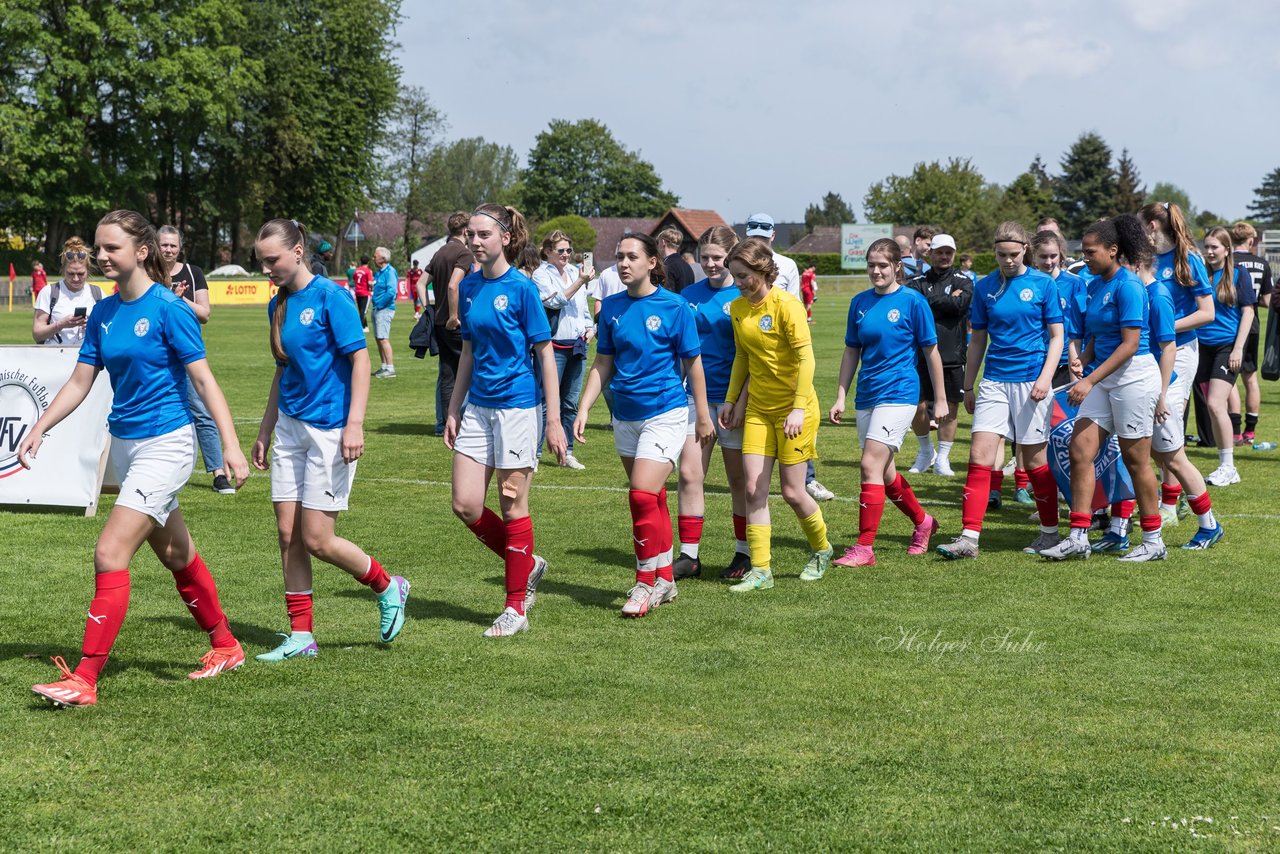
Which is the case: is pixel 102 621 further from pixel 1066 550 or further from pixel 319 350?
pixel 1066 550

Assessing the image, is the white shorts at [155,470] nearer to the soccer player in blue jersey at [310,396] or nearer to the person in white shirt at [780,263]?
the soccer player in blue jersey at [310,396]

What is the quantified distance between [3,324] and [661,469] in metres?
33.8

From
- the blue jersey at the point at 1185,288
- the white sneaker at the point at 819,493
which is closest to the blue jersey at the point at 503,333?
the white sneaker at the point at 819,493

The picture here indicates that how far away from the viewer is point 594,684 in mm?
5766

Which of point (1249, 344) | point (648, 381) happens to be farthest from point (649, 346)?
point (1249, 344)

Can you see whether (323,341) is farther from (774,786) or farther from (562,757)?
(774,786)

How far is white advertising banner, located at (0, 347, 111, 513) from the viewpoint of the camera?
9883mm

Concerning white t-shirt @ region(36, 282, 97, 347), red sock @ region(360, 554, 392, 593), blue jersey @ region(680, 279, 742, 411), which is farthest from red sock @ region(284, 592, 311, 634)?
white t-shirt @ region(36, 282, 97, 347)

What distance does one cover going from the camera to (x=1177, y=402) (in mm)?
9109

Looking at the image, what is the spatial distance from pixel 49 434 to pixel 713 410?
5.06m

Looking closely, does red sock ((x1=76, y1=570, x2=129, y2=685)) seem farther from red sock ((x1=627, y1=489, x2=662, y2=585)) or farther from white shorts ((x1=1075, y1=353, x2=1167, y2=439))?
white shorts ((x1=1075, y1=353, x2=1167, y2=439))

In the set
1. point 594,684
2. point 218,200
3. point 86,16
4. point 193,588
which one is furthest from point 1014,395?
Answer: point 218,200

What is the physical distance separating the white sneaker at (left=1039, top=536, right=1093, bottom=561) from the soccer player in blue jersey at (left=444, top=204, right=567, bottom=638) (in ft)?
11.4

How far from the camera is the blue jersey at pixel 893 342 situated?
328 inches
